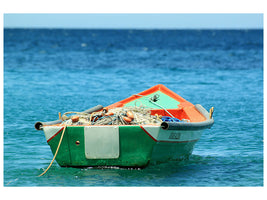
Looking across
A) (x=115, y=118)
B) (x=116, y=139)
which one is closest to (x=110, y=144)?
(x=116, y=139)

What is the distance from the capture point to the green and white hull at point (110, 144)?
773cm

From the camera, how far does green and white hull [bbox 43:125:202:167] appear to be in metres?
7.73

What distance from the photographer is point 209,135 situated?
12.1 meters

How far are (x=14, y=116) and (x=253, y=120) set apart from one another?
7261 mm

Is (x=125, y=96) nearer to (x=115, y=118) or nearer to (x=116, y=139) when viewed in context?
(x=115, y=118)

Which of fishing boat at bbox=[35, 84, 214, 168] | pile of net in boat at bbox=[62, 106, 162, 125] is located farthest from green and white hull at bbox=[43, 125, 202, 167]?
pile of net in boat at bbox=[62, 106, 162, 125]

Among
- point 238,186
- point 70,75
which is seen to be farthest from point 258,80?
point 238,186

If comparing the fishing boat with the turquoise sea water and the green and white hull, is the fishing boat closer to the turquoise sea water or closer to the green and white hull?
the green and white hull

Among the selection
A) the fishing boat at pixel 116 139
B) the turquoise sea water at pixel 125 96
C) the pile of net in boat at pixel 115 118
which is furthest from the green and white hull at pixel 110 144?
the pile of net in boat at pixel 115 118

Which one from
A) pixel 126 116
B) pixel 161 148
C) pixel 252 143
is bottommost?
pixel 252 143

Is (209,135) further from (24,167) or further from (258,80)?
(258,80)

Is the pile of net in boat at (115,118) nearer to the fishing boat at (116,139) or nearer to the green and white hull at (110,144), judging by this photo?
the fishing boat at (116,139)

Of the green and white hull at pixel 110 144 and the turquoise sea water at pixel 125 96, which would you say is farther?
the turquoise sea water at pixel 125 96

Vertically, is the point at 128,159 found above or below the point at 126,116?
below
